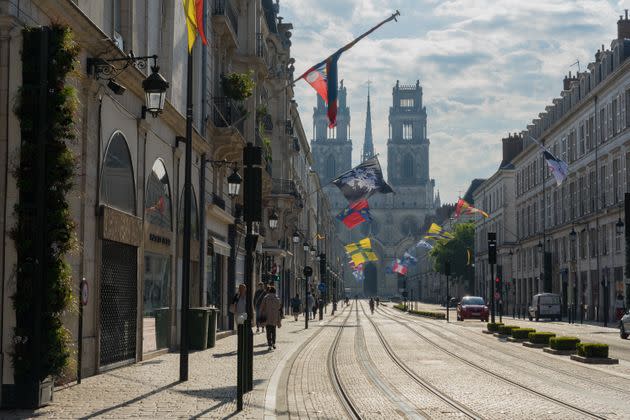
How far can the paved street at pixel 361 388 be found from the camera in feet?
41.7

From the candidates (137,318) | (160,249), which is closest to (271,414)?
(137,318)

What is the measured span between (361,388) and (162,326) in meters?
9.02

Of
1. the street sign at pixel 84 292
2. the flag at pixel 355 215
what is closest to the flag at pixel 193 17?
the street sign at pixel 84 292

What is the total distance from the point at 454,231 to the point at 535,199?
37645 millimetres

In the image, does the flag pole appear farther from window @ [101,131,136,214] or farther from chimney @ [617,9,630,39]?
chimney @ [617,9,630,39]

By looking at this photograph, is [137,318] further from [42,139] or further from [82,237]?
[42,139]

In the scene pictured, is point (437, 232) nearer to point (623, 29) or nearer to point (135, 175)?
point (623, 29)

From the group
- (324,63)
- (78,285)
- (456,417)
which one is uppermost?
(324,63)

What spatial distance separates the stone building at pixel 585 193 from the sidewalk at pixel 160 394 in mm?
34552

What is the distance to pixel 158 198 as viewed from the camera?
23.5 meters

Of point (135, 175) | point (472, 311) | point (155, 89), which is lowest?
point (472, 311)

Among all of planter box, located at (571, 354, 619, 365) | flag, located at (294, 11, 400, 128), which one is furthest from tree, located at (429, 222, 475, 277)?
planter box, located at (571, 354, 619, 365)

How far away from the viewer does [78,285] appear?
54.6 feet

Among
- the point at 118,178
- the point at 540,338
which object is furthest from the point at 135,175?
the point at 540,338
